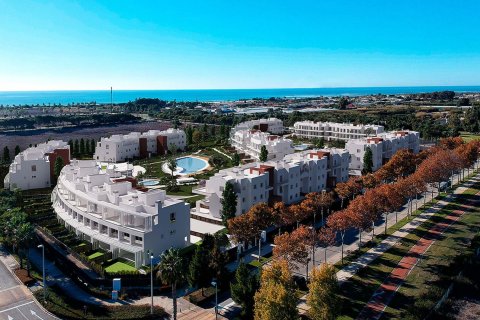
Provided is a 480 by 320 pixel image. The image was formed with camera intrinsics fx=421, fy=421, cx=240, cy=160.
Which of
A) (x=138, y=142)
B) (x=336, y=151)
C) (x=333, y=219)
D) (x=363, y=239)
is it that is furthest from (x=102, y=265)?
(x=138, y=142)

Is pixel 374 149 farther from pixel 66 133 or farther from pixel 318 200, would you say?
pixel 66 133

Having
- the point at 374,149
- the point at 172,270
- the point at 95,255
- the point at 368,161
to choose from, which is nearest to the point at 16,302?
the point at 95,255

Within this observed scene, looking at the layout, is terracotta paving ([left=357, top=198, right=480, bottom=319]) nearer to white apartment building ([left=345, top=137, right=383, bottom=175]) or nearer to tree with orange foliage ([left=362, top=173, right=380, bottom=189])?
tree with orange foliage ([left=362, top=173, right=380, bottom=189])

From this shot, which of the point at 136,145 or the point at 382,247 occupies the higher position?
the point at 136,145

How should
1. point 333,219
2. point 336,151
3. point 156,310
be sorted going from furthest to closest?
point 336,151
point 333,219
point 156,310

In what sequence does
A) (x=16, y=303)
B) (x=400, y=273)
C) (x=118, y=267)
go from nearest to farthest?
(x=16, y=303), (x=400, y=273), (x=118, y=267)

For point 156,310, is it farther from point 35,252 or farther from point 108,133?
point 108,133

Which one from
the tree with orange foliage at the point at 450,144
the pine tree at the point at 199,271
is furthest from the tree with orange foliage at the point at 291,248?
the tree with orange foliage at the point at 450,144
